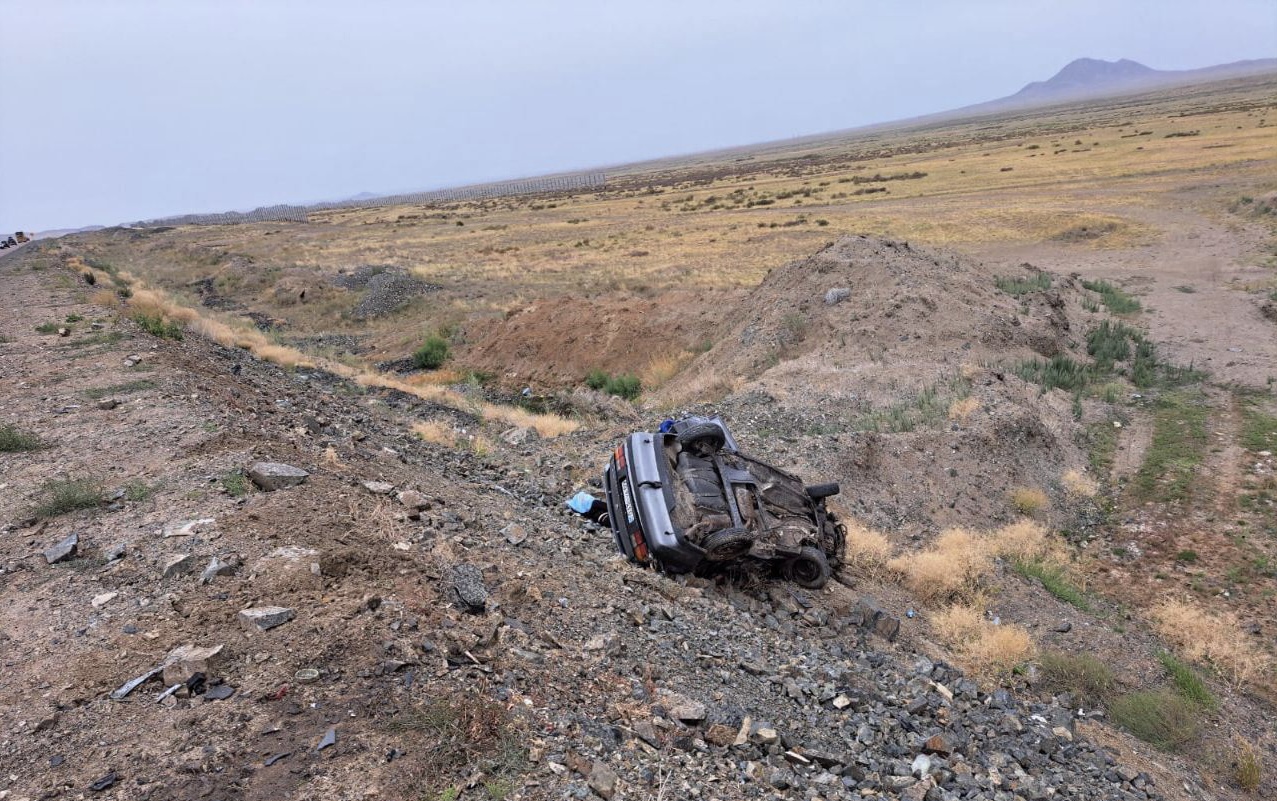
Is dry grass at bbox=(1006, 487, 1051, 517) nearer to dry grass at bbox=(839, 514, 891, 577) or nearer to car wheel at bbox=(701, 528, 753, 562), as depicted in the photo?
dry grass at bbox=(839, 514, 891, 577)

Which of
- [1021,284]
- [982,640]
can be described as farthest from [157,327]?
[1021,284]

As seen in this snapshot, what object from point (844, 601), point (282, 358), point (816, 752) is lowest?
point (844, 601)

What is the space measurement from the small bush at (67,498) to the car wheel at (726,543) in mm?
5494

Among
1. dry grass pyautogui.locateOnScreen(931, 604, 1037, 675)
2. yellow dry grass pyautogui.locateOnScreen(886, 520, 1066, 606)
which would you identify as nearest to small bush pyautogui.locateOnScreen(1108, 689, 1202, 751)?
dry grass pyautogui.locateOnScreen(931, 604, 1037, 675)

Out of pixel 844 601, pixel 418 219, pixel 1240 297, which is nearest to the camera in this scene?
pixel 844 601

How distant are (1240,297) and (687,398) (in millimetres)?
16921

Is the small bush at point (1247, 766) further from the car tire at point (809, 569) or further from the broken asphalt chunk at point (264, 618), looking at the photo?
the broken asphalt chunk at point (264, 618)

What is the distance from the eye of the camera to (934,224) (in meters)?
39.4

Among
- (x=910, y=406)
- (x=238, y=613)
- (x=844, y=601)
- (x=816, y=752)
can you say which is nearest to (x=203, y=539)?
(x=238, y=613)

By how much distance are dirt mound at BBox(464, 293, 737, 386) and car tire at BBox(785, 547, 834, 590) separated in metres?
12.6

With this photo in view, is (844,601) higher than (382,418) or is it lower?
lower

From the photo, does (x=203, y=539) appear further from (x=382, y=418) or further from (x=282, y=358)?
(x=282, y=358)

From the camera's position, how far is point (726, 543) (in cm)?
641

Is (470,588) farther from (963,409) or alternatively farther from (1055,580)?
(963,409)
